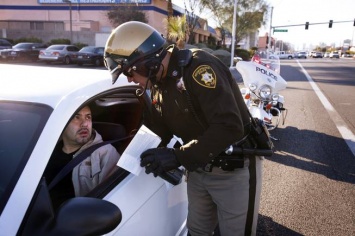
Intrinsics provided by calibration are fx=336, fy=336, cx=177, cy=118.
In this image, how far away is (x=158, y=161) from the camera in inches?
67.3

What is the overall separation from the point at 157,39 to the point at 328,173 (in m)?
3.75

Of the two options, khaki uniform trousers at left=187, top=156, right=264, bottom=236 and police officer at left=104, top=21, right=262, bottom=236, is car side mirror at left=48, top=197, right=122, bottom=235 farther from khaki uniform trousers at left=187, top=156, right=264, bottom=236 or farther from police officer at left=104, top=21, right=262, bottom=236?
khaki uniform trousers at left=187, top=156, right=264, bottom=236

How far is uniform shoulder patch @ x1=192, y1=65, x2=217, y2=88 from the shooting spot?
5.43ft

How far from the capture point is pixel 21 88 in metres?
1.68

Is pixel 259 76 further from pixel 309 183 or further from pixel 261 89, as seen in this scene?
pixel 309 183

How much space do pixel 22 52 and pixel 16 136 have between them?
24265 millimetres

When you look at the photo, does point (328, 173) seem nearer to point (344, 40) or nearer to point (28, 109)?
point (28, 109)

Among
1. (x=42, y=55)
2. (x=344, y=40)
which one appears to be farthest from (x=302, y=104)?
(x=344, y=40)

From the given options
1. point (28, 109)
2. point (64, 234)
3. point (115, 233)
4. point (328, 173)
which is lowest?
point (328, 173)

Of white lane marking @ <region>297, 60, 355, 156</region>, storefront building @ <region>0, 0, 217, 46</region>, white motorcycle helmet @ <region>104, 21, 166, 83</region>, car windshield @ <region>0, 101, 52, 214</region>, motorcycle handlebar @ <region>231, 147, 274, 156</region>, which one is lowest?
white lane marking @ <region>297, 60, 355, 156</region>

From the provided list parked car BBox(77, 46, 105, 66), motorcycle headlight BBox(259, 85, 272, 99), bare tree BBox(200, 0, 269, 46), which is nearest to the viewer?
motorcycle headlight BBox(259, 85, 272, 99)

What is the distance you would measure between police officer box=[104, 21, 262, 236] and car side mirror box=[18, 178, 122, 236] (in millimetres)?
476

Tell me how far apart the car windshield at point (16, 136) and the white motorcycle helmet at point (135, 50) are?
444 millimetres

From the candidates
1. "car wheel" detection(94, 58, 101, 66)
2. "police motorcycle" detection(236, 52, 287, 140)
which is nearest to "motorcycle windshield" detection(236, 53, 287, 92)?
"police motorcycle" detection(236, 52, 287, 140)
